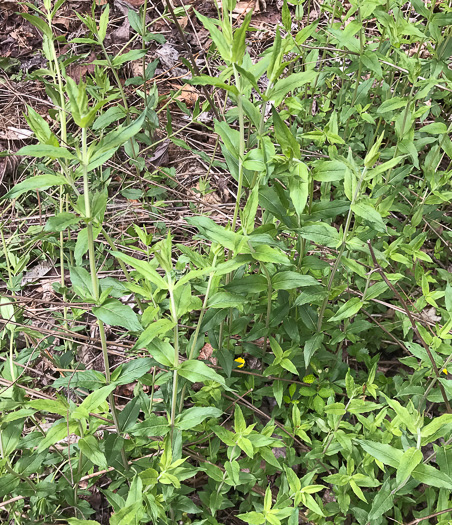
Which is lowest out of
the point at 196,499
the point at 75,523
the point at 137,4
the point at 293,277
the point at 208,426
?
the point at 196,499

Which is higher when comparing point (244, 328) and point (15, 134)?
point (15, 134)

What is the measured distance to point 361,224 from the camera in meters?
2.34

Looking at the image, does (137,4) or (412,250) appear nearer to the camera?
(412,250)

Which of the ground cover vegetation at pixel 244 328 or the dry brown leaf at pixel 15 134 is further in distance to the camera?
the dry brown leaf at pixel 15 134

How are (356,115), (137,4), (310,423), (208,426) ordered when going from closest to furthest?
1. (208,426)
2. (310,423)
3. (356,115)
4. (137,4)

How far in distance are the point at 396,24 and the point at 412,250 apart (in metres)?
1.17

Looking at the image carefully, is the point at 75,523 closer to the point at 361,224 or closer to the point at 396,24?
the point at 361,224

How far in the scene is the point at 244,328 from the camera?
2.24 m

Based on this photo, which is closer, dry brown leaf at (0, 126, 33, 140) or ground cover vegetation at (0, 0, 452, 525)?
ground cover vegetation at (0, 0, 452, 525)

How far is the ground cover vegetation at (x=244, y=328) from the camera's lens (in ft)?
5.17

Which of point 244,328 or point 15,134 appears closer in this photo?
point 244,328

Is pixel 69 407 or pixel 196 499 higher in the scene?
pixel 69 407

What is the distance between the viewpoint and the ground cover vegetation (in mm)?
1576

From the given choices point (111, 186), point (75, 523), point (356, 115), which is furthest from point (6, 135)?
point (75, 523)
